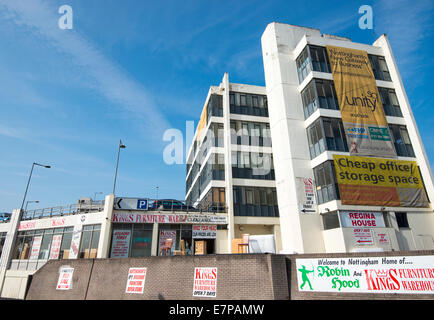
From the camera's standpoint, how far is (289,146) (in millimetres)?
23312

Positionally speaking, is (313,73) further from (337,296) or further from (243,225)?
(337,296)

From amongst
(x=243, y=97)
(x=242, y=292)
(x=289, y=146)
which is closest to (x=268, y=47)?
(x=243, y=97)

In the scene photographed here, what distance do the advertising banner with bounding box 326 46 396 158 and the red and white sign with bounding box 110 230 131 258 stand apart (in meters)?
20.0

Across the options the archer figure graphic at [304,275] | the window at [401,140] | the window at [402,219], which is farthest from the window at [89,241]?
the window at [401,140]

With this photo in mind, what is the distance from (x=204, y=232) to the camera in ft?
80.3

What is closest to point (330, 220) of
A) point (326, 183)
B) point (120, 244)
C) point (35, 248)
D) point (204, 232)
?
point (326, 183)

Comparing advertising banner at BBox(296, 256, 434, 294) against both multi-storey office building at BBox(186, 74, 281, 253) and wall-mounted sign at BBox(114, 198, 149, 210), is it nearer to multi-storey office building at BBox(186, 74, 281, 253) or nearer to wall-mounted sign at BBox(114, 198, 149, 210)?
multi-storey office building at BBox(186, 74, 281, 253)

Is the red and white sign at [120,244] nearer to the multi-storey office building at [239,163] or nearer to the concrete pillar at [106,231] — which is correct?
the concrete pillar at [106,231]

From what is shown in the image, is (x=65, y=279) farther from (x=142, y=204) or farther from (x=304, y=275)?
(x=304, y=275)

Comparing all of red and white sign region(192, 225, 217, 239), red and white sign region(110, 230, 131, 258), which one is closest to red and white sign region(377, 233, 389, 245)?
red and white sign region(192, 225, 217, 239)

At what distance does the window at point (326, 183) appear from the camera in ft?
67.2

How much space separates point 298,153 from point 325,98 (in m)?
5.42

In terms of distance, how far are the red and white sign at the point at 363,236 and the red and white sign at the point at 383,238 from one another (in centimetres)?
58
